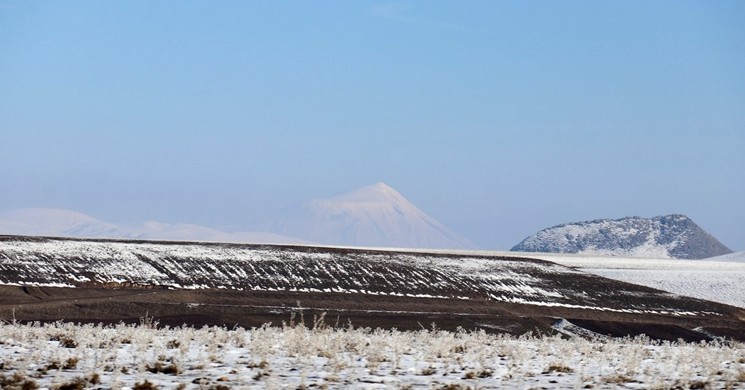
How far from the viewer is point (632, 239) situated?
575 feet

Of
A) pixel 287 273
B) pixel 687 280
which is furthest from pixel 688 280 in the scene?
pixel 287 273

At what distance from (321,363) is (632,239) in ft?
543

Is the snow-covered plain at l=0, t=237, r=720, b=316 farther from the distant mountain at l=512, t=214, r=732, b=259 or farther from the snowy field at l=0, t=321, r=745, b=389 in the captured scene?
the distant mountain at l=512, t=214, r=732, b=259

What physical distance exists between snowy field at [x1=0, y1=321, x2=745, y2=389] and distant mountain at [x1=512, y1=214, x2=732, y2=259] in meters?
149

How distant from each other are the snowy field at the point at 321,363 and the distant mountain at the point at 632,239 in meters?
149

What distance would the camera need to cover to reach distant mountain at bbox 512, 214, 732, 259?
16838cm

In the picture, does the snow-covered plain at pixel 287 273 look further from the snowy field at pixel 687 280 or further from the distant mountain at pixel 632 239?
the distant mountain at pixel 632 239

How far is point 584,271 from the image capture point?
6912 cm

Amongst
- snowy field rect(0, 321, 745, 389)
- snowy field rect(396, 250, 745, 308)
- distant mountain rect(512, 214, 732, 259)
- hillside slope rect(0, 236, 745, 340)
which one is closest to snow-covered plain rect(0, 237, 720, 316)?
hillside slope rect(0, 236, 745, 340)

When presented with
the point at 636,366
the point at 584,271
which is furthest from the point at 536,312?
the point at 636,366

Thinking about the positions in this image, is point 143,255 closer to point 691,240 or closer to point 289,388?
point 289,388

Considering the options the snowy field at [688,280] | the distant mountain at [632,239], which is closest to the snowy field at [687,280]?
the snowy field at [688,280]

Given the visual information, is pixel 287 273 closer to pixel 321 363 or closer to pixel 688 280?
pixel 688 280

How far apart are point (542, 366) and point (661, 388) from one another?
112 inches
